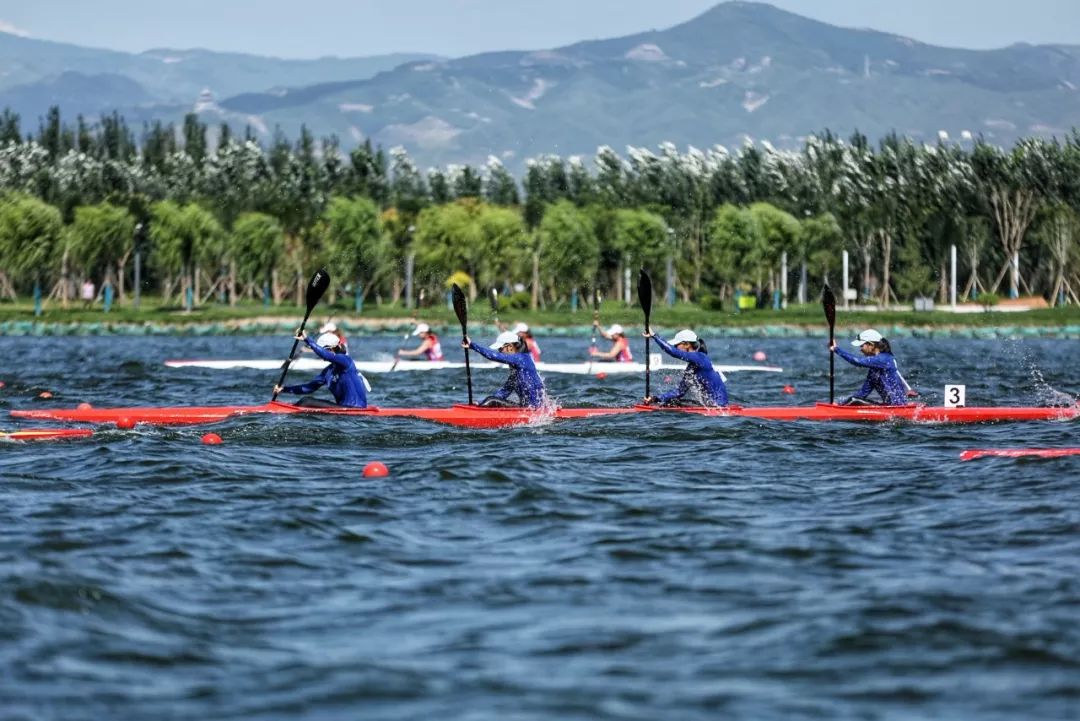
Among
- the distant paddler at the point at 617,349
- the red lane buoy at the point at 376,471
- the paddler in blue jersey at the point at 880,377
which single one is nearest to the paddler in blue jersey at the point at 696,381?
the paddler in blue jersey at the point at 880,377

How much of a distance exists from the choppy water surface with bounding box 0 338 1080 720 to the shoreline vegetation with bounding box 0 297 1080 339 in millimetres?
58743

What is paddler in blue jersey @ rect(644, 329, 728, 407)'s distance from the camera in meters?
24.5

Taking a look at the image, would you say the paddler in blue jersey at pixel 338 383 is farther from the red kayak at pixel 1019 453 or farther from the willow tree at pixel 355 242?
the willow tree at pixel 355 242

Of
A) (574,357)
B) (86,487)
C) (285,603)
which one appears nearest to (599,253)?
(574,357)

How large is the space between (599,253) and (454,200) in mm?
25107

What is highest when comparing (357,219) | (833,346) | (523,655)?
(357,219)

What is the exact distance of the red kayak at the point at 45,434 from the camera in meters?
21.8

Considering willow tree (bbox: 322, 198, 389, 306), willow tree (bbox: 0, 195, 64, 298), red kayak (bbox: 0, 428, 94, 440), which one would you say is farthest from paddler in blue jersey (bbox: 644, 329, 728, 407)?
willow tree (bbox: 322, 198, 389, 306)

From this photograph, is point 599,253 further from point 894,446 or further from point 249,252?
point 894,446

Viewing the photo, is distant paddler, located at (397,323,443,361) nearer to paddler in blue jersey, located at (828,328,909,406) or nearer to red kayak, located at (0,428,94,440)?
paddler in blue jersey, located at (828,328,909,406)

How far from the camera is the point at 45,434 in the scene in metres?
22.0

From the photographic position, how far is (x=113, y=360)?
→ 5250 cm

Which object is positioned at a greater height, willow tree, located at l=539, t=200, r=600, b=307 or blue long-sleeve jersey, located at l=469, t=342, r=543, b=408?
willow tree, located at l=539, t=200, r=600, b=307

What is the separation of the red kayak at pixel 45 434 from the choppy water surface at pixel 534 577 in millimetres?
293
